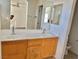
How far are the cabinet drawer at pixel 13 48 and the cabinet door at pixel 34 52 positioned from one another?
5.0 inches

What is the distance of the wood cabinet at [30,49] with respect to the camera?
82.2 inches

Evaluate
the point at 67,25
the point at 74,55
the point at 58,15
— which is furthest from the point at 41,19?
the point at 74,55

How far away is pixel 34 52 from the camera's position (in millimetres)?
2385

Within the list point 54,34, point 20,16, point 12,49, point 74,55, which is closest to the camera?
point 12,49

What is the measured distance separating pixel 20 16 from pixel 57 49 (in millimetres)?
1148

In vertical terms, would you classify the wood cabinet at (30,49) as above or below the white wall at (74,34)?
below

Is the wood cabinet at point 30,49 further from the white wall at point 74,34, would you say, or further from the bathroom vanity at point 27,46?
the white wall at point 74,34

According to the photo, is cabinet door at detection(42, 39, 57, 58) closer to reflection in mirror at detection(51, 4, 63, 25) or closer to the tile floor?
the tile floor

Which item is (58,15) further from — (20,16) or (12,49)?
(12,49)

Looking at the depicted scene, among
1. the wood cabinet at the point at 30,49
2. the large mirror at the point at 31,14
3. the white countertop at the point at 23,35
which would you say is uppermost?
the large mirror at the point at 31,14

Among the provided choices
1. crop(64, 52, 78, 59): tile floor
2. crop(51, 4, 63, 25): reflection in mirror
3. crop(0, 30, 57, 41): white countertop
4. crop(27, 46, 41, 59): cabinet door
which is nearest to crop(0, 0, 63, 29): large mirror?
crop(51, 4, 63, 25): reflection in mirror

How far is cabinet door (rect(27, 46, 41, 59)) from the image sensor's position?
7.63 feet

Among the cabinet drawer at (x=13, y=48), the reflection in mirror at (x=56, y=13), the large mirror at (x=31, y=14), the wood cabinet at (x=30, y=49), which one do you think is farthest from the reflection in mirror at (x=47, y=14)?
the cabinet drawer at (x=13, y=48)

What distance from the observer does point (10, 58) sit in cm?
213
